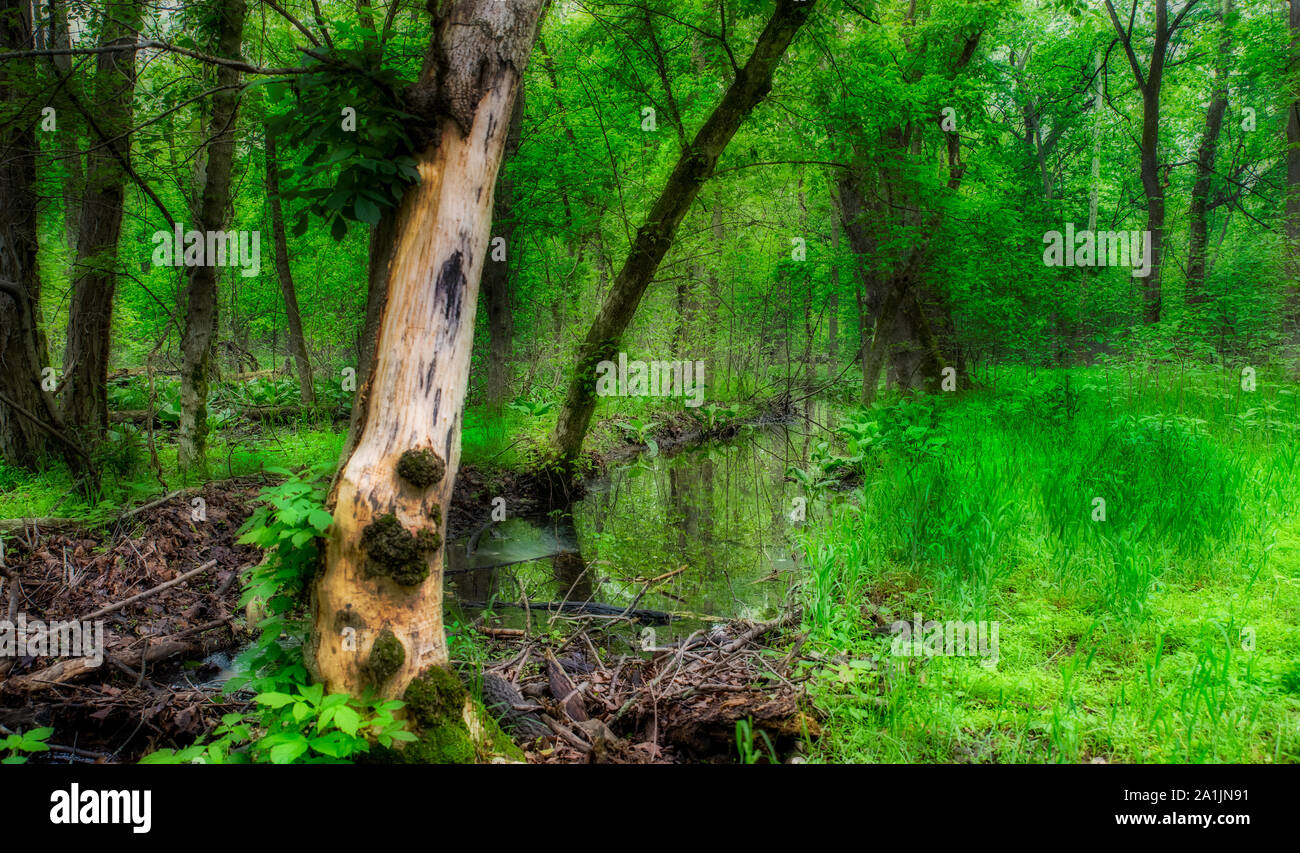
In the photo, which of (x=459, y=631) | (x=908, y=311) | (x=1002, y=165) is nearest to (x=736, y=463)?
(x=908, y=311)

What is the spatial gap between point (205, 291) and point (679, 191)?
4.54m

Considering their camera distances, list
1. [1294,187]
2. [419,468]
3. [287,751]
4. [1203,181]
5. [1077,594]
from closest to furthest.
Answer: [287,751] → [419,468] → [1077,594] → [1294,187] → [1203,181]

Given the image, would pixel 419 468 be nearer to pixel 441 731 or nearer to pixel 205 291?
pixel 441 731

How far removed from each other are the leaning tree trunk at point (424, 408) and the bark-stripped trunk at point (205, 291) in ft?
14.4

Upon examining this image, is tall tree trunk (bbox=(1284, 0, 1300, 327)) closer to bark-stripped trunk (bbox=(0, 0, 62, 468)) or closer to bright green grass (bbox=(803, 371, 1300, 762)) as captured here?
bright green grass (bbox=(803, 371, 1300, 762))

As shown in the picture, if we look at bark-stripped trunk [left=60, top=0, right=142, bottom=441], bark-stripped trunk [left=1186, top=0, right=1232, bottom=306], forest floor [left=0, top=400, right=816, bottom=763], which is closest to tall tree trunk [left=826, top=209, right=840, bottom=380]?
bark-stripped trunk [left=1186, top=0, right=1232, bottom=306]

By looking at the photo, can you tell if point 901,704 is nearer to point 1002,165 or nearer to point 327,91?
point 327,91

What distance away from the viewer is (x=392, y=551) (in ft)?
7.80

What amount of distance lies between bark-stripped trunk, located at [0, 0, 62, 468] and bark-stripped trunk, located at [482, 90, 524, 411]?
4.36 meters

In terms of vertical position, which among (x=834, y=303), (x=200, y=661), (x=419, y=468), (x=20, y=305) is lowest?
(x=200, y=661)

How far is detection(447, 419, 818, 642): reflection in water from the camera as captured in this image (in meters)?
5.14

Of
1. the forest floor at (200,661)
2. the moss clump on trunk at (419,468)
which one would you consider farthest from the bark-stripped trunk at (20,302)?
the moss clump on trunk at (419,468)

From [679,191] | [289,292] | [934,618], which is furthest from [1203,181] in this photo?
[289,292]

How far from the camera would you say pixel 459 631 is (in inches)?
137
